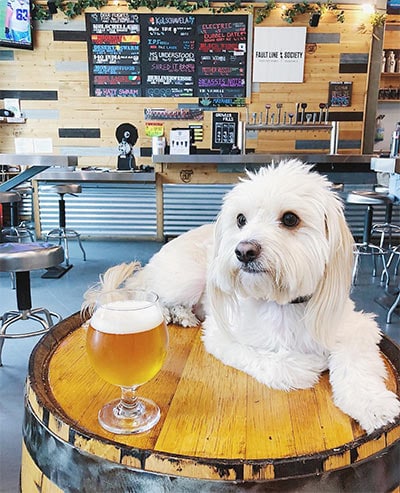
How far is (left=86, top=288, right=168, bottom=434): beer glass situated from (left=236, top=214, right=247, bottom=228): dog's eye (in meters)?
0.31

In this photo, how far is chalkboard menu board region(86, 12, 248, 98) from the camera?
6.16 metres

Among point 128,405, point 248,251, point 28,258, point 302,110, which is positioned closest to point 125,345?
point 128,405

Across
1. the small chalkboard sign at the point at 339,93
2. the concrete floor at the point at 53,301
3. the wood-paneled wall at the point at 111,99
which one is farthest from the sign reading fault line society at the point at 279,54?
the concrete floor at the point at 53,301

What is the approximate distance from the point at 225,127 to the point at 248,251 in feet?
19.1

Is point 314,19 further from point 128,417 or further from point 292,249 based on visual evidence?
point 128,417

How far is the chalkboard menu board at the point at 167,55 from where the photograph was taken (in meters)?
6.16

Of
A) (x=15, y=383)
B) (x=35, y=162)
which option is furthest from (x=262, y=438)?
(x=35, y=162)

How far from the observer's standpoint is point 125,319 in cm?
75

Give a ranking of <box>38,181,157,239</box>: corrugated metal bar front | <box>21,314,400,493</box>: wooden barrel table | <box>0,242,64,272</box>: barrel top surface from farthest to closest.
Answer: <box>38,181,157,239</box>: corrugated metal bar front, <box>0,242,64,272</box>: barrel top surface, <box>21,314,400,493</box>: wooden barrel table

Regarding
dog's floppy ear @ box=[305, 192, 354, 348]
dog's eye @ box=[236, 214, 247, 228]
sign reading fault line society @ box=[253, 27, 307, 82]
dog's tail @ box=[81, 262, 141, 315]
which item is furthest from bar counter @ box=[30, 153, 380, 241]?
dog's floppy ear @ box=[305, 192, 354, 348]

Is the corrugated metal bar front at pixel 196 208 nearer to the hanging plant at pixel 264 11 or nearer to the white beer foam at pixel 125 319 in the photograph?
the hanging plant at pixel 264 11

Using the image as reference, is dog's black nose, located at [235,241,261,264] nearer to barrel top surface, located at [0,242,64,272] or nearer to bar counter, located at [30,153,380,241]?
barrel top surface, located at [0,242,64,272]

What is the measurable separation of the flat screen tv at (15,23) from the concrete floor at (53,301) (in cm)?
290

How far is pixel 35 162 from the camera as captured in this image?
3109 millimetres
